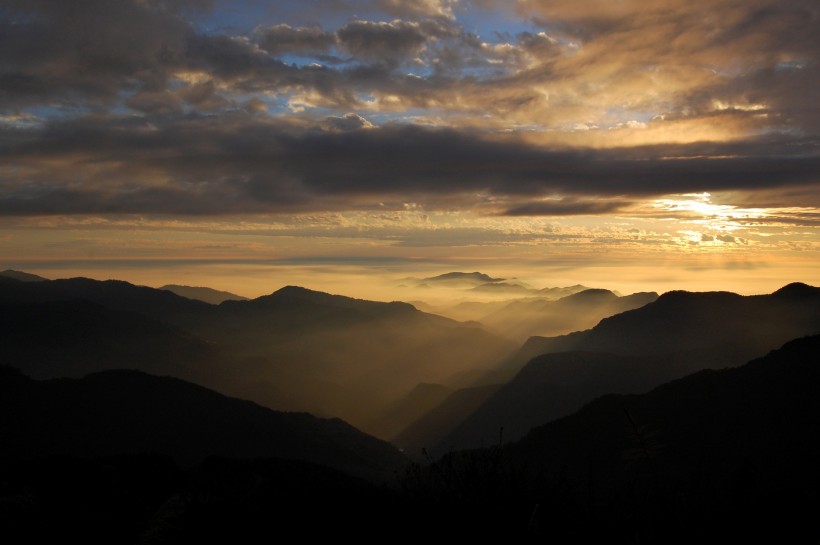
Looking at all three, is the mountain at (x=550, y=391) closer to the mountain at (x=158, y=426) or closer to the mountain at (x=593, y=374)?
the mountain at (x=593, y=374)

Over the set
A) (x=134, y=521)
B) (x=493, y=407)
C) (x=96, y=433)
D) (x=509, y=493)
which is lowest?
(x=493, y=407)

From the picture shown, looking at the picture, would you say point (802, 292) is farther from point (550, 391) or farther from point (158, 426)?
point (158, 426)

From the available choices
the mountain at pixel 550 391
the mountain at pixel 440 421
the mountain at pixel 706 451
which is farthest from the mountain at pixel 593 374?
the mountain at pixel 706 451

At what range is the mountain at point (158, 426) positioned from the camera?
83688mm

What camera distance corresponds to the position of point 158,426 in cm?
9850

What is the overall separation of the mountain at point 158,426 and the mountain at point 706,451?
36680 millimetres

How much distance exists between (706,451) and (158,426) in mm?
79345

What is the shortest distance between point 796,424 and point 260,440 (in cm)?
7654

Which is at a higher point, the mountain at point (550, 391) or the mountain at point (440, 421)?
the mountain at point (550, 391)

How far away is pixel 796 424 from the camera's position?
56.6 m

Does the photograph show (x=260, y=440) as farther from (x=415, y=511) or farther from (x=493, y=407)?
(x=415, y=511)

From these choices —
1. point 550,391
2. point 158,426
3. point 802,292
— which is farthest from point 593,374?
point 158,426

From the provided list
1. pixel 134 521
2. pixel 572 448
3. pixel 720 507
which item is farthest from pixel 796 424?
pixel 134 521

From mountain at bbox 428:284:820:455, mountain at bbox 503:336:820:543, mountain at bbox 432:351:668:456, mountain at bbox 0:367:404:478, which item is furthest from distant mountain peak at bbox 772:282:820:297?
mountain at bbox 0:367:404:478
